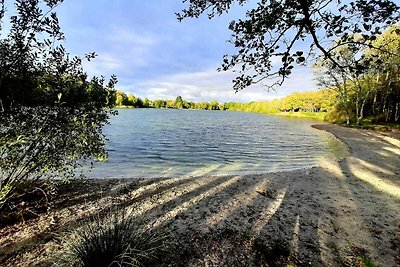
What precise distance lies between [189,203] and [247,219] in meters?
1.79

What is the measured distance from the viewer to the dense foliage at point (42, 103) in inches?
187

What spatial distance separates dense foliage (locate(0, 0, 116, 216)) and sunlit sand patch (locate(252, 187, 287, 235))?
4280mm

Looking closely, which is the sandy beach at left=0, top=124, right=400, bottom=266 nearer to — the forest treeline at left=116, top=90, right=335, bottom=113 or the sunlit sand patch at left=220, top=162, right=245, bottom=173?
the sunlit sand patch at left=220, top=162, right=245, bottom=173

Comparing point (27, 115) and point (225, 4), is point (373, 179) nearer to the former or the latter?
point (225, 4)

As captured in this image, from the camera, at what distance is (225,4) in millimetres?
4879

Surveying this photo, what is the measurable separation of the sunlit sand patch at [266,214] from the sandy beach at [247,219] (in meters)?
0.03

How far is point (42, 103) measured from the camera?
498 cm

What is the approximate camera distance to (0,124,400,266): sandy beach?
4.82 metres

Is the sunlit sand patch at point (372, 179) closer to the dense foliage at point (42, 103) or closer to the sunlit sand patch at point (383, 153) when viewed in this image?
the sunlit sand patch at point (383, 153)

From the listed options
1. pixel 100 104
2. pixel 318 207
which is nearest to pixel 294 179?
pixel 318 207

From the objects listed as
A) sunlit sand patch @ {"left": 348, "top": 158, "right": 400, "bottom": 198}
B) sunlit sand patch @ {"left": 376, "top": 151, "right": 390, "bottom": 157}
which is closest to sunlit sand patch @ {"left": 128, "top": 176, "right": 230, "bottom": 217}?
sunlit sand patch @ {"left": 348, "top": 158, "right": 400, "bottom": 198}

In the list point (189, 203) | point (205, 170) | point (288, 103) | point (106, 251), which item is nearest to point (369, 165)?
point (205, 170)

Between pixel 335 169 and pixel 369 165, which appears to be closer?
pixel 335 169

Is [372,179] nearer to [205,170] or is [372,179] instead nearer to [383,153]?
[205,170]
